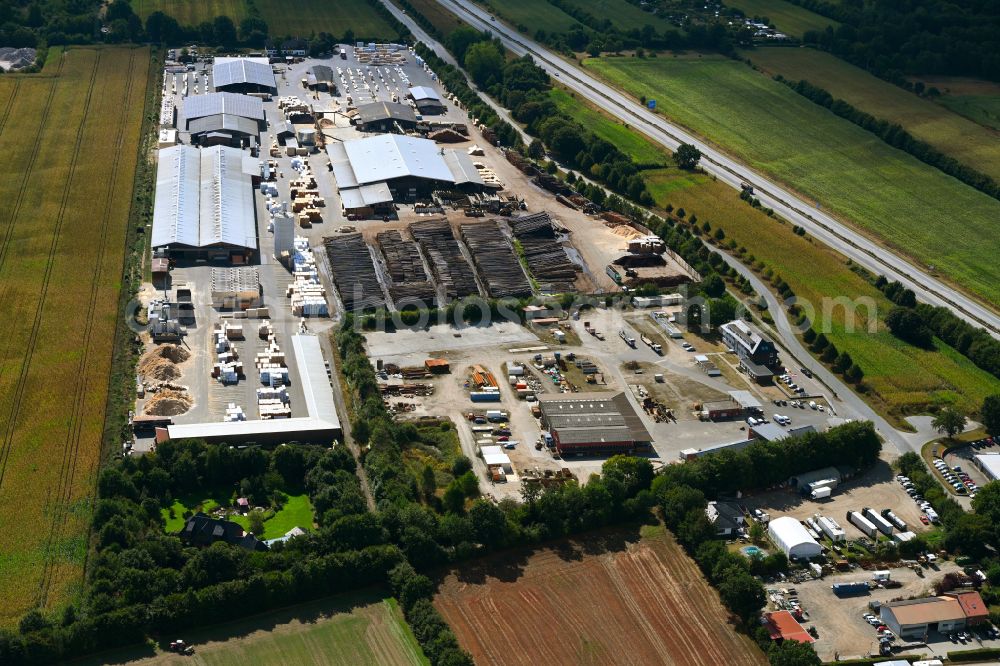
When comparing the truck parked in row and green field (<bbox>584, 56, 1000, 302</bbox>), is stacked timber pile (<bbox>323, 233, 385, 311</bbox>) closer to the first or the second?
the truck parked in row

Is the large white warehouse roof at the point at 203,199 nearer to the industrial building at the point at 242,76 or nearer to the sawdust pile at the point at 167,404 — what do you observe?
the sawdust pile at the point at 167,404

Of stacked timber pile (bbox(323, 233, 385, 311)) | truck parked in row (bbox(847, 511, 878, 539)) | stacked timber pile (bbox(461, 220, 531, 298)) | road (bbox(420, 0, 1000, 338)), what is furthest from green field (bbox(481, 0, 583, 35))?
truck parked in row (bbox(847, 511, 878, 539))

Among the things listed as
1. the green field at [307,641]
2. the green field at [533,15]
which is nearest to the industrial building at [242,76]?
the green field at [533,15]

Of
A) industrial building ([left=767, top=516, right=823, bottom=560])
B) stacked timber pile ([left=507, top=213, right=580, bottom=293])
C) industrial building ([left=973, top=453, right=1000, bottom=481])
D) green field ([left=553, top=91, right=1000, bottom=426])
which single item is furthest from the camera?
stacked timber pile ([left=507, top=213, right=580, bottom=293])

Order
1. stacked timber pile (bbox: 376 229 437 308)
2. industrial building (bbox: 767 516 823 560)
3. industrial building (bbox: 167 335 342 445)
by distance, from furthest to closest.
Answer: stacked timber pile (bbox: 376 229 437 308)
industrial building (bbox: 167 335 342 445)
industrial building (bbox: 767 516 823 560)

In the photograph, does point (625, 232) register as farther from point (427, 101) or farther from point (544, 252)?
point (427, 101)

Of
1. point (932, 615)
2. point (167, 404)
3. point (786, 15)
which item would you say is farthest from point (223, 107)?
point (786, 15)

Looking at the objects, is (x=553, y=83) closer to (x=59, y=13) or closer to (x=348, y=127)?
(x=348, y=127)
